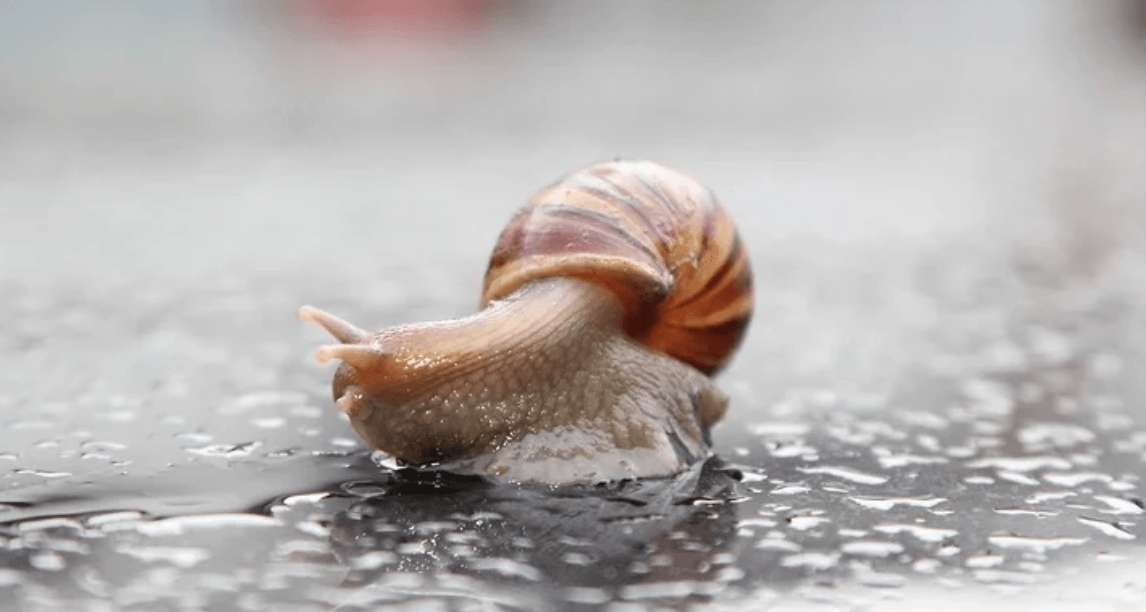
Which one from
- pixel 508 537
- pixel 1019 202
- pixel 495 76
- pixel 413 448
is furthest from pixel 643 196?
pixel 495 76

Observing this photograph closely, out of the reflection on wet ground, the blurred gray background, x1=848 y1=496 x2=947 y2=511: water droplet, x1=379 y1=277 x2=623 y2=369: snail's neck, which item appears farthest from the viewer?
the blurred gray background

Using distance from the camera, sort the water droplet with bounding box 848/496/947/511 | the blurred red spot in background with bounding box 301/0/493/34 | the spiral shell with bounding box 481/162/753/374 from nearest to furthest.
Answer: the water droplet with bounding box 848/496/947/511
the spiral shell with bounding box 481/162/753/374
the blurred red spot in background with bounding box 301/0/493/34

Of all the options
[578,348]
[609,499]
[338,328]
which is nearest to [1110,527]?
[609,499]

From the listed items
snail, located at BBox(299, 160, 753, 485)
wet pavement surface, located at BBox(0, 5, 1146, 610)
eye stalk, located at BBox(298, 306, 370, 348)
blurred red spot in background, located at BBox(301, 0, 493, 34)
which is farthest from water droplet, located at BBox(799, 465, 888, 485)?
blurred red spot in background, located at BBox(301, 0, 493, 34)

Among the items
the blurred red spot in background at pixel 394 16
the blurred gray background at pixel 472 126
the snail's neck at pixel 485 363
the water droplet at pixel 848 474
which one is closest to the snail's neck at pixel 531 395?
the snail's neck at pixel 485 363

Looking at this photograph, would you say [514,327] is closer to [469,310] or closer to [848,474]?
[848,474]

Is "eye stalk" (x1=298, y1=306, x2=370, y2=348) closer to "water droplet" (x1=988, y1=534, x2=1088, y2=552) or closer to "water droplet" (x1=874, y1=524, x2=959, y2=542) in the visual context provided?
"water droplet" (x1=874, y1=524, x2=959, y2=542)
